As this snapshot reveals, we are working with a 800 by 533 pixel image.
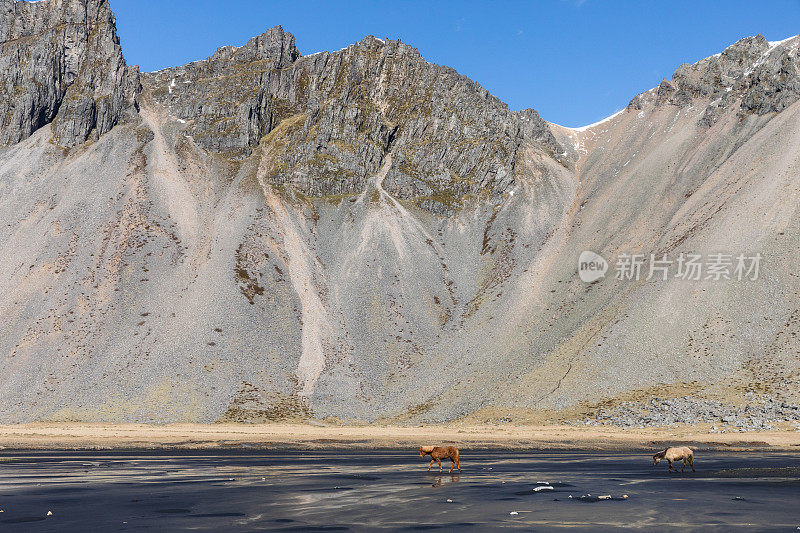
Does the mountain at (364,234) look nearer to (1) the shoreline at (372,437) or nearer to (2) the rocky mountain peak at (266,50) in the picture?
(2) the rocky mountain peak at (266,50)

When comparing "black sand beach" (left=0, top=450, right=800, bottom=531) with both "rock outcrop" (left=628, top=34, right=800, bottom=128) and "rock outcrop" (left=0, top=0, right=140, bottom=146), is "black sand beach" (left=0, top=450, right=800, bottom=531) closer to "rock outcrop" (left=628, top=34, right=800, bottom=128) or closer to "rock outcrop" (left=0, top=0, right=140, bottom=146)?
"rock outcrop" (left=628, top=34, right=800, bottom=128)

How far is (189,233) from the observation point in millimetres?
133250

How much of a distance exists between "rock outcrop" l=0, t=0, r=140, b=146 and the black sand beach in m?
144

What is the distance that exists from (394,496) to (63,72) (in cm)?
18803

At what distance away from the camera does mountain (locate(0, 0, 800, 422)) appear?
9381cm

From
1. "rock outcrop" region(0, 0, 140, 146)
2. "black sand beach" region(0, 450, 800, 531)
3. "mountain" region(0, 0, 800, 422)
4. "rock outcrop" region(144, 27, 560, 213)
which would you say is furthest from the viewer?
"rock outcrop" region(144, 27, 560, 213)

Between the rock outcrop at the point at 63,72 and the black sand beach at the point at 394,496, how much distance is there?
144 m

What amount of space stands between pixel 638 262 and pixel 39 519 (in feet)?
376

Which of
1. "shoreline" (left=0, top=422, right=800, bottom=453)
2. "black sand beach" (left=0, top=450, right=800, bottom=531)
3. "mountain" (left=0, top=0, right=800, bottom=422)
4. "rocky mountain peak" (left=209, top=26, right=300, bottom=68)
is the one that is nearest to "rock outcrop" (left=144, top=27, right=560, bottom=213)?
"rocky mountain peak" (left=209, top=26, right=300, bottom=68)

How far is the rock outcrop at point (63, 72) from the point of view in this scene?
529 ft

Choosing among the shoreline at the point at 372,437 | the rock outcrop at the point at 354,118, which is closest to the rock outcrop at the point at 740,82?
the rock outcrop at the point at 354,118

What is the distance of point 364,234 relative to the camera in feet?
462

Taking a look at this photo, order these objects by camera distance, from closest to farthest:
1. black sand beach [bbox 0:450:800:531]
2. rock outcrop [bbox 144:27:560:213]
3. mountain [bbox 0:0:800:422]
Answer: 1. black sand beach [bbox 0:450:800:531]
2. mountain [bbox 0:0:800:422]
3. rock outcrop [bbox 144:27:560:213]

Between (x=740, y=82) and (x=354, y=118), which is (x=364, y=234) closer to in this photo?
(x=354, y=118)
